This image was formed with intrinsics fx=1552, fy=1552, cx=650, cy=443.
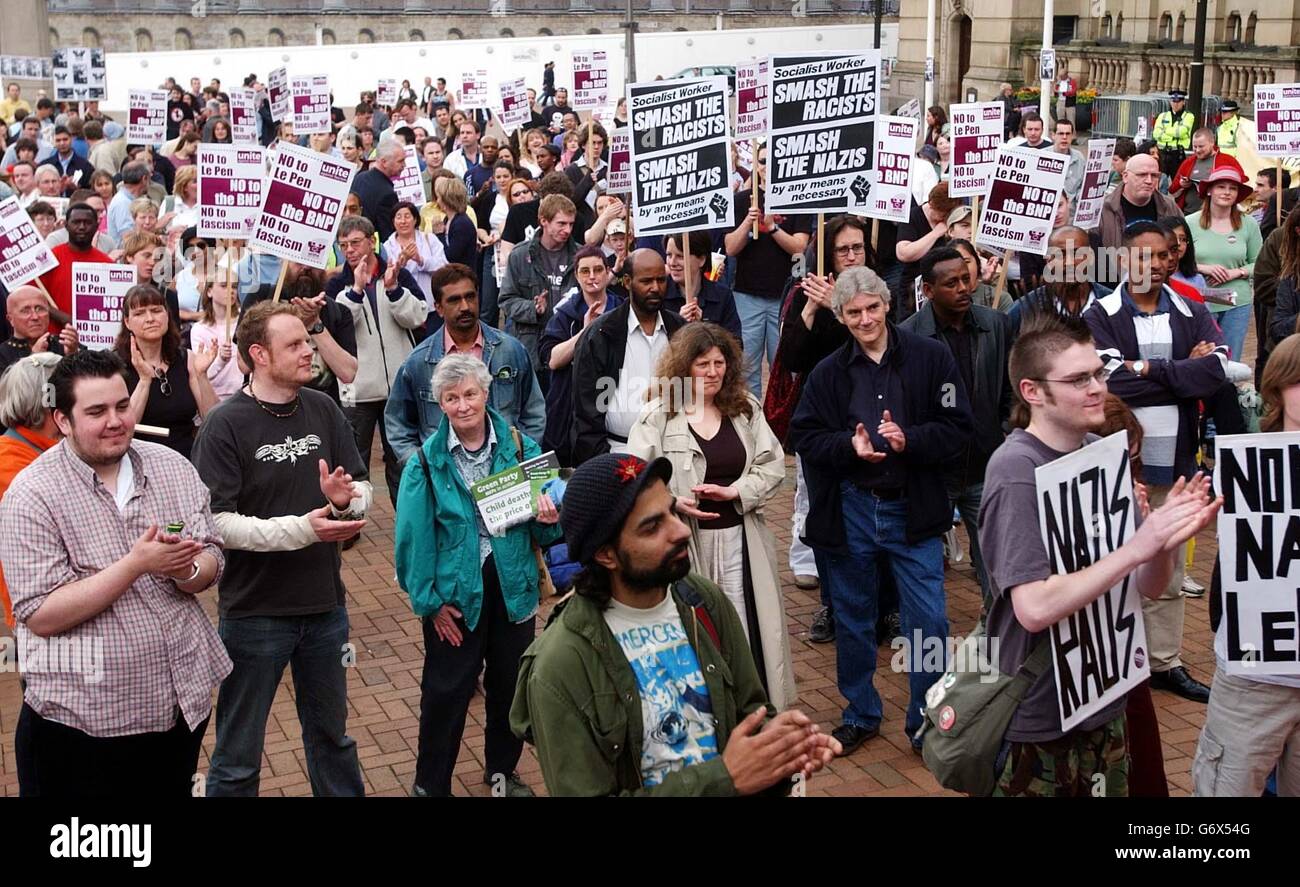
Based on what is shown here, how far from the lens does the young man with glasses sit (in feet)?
23.5

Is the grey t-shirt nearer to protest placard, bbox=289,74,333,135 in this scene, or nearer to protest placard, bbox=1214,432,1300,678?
protest placard, bbox=1214,432,1300,678

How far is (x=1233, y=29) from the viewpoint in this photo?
107ft

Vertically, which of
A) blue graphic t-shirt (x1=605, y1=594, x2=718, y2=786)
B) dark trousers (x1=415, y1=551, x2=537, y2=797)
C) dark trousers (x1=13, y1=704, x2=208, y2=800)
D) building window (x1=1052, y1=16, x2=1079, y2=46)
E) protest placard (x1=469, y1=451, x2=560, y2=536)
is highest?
building window (x1=1052, y1=16, x2=1079, y2=46)

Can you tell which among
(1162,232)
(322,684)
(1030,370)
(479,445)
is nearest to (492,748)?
(322,684)

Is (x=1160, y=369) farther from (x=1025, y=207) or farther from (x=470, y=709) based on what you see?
(x=470, y=709)

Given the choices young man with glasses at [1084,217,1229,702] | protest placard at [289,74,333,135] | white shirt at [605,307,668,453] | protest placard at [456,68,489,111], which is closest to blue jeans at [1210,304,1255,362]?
young man with glasses at [1084,217,1229,702]

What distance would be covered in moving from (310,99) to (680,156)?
39.3 feet

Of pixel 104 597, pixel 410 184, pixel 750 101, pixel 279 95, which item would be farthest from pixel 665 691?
pixel 279 95

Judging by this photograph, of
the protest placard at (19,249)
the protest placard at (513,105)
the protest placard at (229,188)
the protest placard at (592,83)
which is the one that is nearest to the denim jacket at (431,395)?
the protest placard at (229,188)

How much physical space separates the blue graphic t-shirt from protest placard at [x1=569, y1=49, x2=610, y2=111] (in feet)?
50.8

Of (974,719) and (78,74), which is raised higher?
(78,74)

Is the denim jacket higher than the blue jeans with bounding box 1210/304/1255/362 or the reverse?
higher

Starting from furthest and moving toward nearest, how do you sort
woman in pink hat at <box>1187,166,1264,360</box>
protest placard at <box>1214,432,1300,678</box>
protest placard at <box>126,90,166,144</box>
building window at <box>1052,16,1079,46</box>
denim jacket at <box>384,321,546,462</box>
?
building window at <box>1052,16,1079,46</box>
protest placard at <box>126,90,166,144</box>
woman in pink hat at <box>1187,166,1264,360</box>
denim jacket at <box>384,321,546,462</box>
protest placard at <box>1214,432,1300,678</box>

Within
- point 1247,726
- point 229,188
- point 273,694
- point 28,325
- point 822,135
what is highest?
point 822,135
